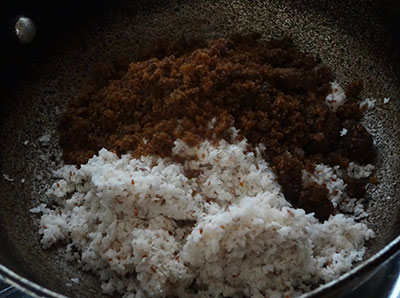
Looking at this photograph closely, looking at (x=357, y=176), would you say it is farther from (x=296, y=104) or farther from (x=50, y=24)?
(x=50, y=24)

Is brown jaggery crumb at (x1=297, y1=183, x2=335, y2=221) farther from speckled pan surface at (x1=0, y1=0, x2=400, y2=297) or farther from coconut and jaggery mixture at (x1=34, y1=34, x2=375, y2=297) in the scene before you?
speckled pan surface at (x1=0, y1=0, x2=400, y2=297)

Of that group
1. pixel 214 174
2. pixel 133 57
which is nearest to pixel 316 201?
pixel 214 174

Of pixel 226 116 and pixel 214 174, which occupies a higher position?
pixel 226 116

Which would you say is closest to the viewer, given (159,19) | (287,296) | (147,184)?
(287,296)

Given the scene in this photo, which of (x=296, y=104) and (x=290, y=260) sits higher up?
(x=296, y=104)

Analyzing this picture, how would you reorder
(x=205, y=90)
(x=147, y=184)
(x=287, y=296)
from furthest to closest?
(x=205, y=90), (x=147, y=184), (x=287, y=296)

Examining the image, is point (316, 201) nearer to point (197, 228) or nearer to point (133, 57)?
point (197, 228)

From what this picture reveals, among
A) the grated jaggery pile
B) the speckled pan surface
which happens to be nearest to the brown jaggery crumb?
the grated jaggery pile

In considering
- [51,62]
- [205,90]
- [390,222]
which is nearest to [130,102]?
[205,90]
